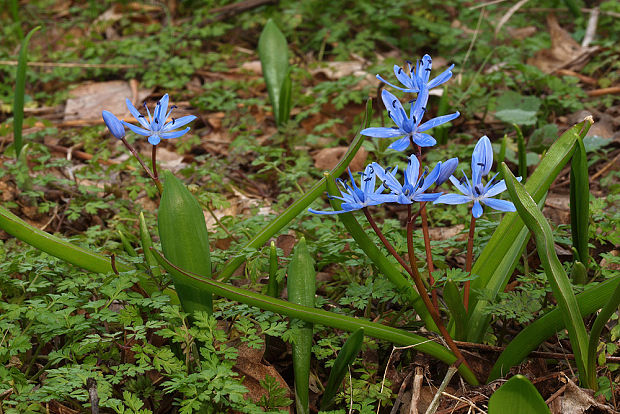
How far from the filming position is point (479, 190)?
1.27 meters

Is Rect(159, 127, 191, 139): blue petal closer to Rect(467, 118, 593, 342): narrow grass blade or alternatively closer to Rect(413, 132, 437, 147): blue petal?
Rect(413, 132, 437, 147): blue petal

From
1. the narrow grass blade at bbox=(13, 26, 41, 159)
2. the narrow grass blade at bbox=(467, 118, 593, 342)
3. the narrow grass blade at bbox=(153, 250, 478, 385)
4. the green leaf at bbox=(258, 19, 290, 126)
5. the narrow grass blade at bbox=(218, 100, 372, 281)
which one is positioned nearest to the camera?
the narrow grass blade at bbox=(153, 250, 478, 385)

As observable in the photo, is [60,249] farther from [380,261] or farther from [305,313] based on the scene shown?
[380,261]

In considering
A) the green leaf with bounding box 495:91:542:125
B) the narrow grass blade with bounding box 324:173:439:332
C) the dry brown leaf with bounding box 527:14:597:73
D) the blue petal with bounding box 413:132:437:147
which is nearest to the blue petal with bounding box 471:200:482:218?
the blue petal with bounding box 413:132:437:147

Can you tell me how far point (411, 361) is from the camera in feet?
5.46

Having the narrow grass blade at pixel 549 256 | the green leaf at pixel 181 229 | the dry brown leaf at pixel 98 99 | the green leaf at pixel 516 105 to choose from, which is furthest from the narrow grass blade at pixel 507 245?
the dry brown leaf at pixel 98 99

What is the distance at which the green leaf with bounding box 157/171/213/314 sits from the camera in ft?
4.76

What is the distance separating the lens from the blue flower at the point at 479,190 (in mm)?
1240

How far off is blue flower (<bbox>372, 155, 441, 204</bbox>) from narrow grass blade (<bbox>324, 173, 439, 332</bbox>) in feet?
0.52

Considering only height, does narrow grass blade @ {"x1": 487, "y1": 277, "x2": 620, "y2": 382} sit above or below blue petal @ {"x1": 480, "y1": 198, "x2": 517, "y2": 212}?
below

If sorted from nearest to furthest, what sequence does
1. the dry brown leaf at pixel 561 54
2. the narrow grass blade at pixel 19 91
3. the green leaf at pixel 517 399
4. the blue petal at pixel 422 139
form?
the green leaf at pixel 517 399, the blue petal at pixel 422 139, the narrow grass blade at pixel 19 91, the dry brown leaf at pixel 561 54

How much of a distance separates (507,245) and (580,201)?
1.01 ft

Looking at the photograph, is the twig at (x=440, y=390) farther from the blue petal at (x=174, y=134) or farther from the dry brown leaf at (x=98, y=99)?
the dry brown leaf at (x=98, y=99)

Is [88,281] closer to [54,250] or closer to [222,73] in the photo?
[54,250]
